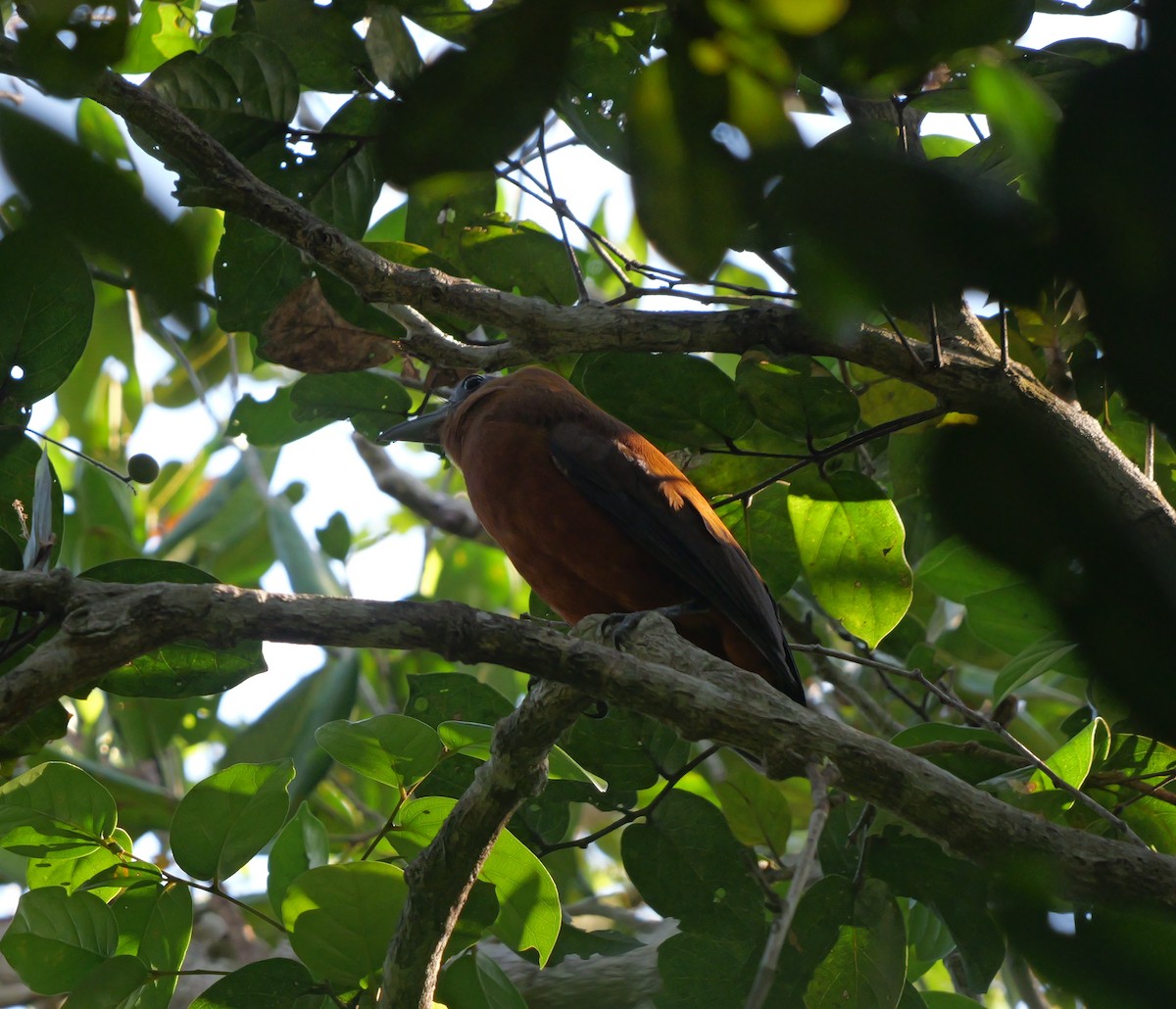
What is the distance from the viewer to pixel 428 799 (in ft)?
7.55

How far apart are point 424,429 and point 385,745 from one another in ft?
5.84

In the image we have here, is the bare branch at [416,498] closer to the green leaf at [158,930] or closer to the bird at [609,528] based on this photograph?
the bird at [609,528]

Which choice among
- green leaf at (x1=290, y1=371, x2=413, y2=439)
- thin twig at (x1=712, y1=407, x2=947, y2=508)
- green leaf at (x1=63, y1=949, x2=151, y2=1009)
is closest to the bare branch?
green leaf at (x1=290, y1=371, x2=413, y2=439)

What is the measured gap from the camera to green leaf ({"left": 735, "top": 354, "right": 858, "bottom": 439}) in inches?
95.3

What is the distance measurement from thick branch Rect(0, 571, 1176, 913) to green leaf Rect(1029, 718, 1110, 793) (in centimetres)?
54

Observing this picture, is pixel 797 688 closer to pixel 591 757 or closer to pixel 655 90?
pixel 591 757

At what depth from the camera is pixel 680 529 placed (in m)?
2.88

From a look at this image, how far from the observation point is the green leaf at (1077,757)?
7.18ft

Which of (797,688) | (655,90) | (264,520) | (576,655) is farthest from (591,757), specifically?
(264,520)

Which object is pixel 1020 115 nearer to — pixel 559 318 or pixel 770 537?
pixel 559 318

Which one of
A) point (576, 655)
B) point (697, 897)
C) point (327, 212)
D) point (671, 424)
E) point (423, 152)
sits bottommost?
point (697, 897)

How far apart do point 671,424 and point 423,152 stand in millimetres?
2087

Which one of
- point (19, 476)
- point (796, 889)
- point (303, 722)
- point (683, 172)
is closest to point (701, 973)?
point (796, 889)

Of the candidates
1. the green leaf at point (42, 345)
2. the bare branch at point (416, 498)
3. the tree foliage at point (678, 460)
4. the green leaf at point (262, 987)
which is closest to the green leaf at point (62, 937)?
the tree foliage at point (678, 460)
